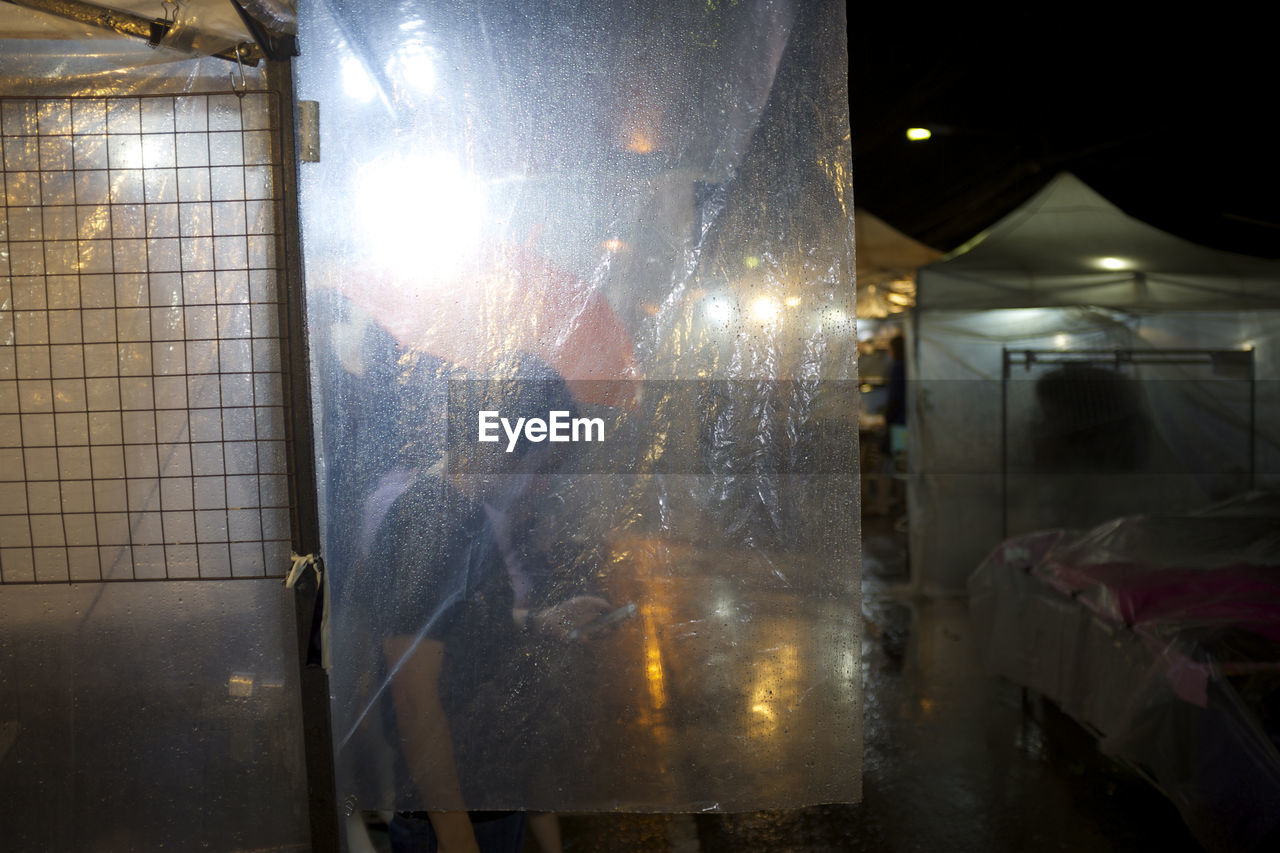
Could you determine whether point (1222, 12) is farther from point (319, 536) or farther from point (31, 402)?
point (31, 402)

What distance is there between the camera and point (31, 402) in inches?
64.3

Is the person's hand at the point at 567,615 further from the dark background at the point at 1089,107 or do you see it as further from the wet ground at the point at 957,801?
the dark background at the point at 1089,107

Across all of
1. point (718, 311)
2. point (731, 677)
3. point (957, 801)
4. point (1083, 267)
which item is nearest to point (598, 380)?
point (718, 311)

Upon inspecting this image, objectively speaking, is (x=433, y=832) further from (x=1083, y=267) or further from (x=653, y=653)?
(x=1083, y=267)

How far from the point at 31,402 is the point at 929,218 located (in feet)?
26.1

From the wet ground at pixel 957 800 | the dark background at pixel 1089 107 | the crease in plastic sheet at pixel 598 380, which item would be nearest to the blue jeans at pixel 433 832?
the crease in plastic sheet at pixel 598 380

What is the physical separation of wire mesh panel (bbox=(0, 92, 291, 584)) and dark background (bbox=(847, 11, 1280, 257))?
486 cm

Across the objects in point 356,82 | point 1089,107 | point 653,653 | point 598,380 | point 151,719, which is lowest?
point 151,719

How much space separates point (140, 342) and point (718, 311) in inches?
46.8

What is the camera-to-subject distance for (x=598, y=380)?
1.49 meters

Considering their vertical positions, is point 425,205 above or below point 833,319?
above

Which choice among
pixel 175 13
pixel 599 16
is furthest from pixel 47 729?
pixel 599 16

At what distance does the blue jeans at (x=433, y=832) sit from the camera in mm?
1656

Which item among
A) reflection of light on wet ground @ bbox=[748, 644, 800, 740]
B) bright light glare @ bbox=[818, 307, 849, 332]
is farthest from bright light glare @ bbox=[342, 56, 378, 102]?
reflection of light on wet ground @ bbox=[748, 644, 800, 740]
